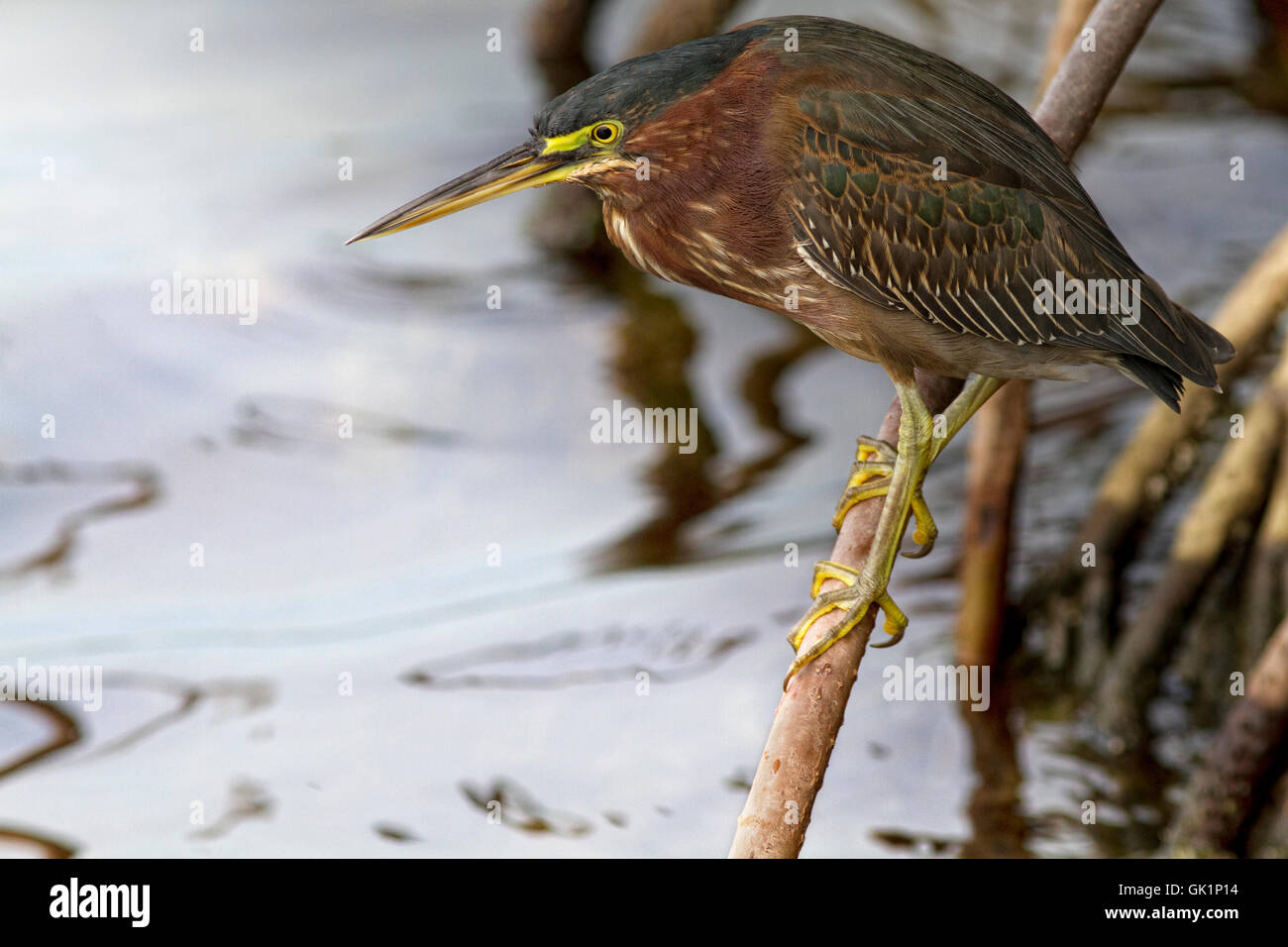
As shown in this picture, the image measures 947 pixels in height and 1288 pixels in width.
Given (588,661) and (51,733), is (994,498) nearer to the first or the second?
(588,661)

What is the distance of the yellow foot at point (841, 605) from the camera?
3.18m

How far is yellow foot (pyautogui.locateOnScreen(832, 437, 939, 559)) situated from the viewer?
3674mm

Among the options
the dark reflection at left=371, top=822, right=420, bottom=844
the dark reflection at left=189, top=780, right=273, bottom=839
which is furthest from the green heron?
the dark reflection at left=189, top=780, right=273, bottom=839

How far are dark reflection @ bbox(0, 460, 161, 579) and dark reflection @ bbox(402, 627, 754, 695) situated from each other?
1.96 metres

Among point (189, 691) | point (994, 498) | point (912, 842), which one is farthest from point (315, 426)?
point (912, 842)

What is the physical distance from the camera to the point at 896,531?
3.37 metres

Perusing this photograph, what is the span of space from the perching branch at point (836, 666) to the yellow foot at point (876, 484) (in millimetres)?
82

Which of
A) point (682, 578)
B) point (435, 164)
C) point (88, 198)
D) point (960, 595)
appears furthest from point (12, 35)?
point (960, 595)

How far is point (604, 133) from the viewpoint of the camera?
3.04m

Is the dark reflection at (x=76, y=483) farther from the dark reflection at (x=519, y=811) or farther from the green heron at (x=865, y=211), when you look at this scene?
the green heron at (x=865, y=211)

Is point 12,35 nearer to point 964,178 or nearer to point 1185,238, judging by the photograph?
point 1185,238

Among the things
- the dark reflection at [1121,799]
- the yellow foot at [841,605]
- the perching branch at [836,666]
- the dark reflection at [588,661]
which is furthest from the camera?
the dark reflection at [588,661]

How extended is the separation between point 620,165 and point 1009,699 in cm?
415

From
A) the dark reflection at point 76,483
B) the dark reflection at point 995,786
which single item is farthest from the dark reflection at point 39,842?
the dark reflection at point 995,786
